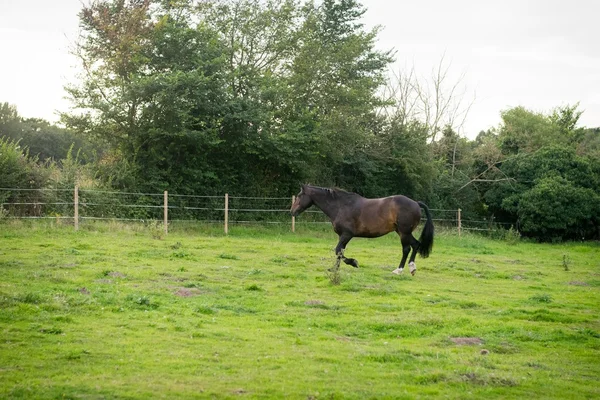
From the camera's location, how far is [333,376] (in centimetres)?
690

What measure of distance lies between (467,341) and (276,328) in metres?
2.75

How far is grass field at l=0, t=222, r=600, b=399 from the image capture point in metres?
6.57

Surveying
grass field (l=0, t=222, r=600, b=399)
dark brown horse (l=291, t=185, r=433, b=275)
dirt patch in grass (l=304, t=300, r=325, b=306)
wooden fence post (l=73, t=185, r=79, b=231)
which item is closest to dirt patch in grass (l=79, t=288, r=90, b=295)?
grass field (l=0, t=222, r=600, b=399)

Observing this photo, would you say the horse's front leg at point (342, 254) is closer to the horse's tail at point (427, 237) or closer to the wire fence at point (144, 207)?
the horse's tail at point (427, 237)

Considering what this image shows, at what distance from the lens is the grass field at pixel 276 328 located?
6.57 meters

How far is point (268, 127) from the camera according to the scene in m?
26.8

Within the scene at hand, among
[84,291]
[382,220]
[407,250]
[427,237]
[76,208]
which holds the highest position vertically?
[76,208]

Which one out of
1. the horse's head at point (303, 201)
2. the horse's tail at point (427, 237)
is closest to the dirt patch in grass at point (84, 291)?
the horse's head at point (303, 201)

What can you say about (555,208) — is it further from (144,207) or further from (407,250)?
(144,207)

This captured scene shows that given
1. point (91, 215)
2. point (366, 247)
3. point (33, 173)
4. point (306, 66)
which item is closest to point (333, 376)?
point (366, 247)

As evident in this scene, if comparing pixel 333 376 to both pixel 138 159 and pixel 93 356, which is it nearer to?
pixel 93 356

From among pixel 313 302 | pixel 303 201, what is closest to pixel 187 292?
pixel 313 302

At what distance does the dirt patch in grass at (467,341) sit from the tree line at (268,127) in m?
16.7

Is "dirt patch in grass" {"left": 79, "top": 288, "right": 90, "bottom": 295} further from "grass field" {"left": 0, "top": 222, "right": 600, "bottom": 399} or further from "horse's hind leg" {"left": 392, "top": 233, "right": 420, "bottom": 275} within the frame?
"horse's hind leg" {"left": 392, "top": 233, "right": 420, "bottom": 275}
